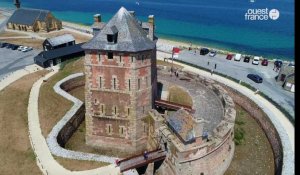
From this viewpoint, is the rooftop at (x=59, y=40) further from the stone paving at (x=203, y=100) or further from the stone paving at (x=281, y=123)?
the stone paving at (x=281, y=123)

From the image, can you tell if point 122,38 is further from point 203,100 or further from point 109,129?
point 203,100

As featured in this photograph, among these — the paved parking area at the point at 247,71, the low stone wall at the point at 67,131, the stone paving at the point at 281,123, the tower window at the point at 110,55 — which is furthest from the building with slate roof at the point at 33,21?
the tower window at the point at 110,55

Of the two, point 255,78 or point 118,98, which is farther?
point 255,78

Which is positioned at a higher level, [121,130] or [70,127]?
[121,130]

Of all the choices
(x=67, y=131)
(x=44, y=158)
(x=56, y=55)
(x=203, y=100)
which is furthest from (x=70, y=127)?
(x=56, y=55)
